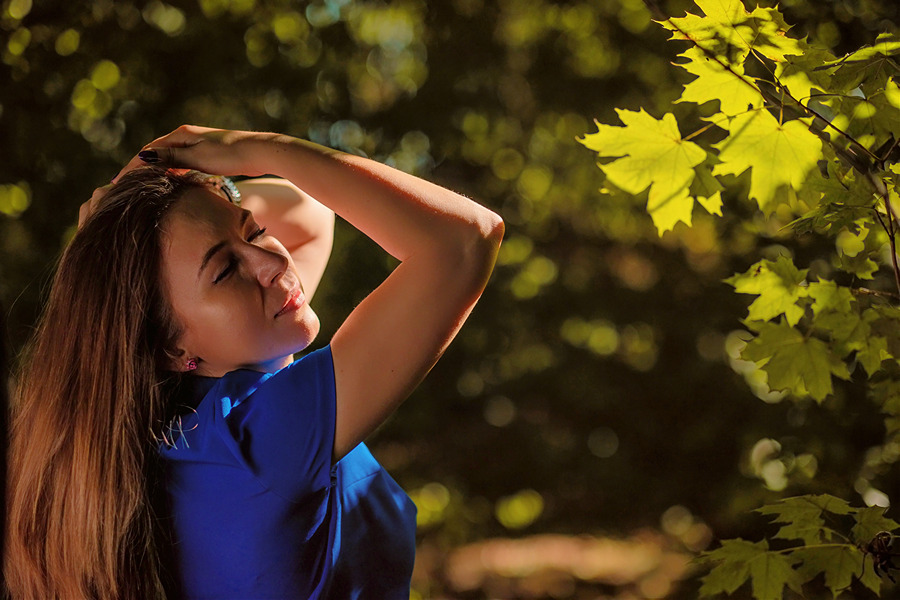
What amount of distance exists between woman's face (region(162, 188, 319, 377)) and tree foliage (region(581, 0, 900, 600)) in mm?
541

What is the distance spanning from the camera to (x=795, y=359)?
1351 millimetres

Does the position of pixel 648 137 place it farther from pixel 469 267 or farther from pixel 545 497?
pixel 545 497

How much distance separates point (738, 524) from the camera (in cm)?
391

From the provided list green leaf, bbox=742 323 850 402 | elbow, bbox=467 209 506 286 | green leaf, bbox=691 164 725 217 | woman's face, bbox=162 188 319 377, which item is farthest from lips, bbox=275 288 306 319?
green leaf, bbox=742 323 850 402

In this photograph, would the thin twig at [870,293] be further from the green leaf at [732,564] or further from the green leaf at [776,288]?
the green leaf at [732,564]

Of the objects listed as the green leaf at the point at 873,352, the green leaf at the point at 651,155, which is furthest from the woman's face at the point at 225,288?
the green leaf at the point at 873,352

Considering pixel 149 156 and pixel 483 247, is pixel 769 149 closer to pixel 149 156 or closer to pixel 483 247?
pixel 483 247

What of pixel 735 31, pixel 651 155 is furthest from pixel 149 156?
pixel 735 31

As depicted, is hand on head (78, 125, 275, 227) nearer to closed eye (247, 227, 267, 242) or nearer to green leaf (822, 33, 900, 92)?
closed eye (247, 227, 267, 242)

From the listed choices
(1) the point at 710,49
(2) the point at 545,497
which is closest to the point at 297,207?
(1) the point at 710,49

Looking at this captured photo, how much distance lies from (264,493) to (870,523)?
912 millimetres

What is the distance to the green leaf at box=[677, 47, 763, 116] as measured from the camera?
115cm

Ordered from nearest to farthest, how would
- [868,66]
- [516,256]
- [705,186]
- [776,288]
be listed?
[868,66] → [705,186] → [776,288] → [516,256]

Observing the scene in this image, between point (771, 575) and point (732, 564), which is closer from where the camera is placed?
point (771, 575)
